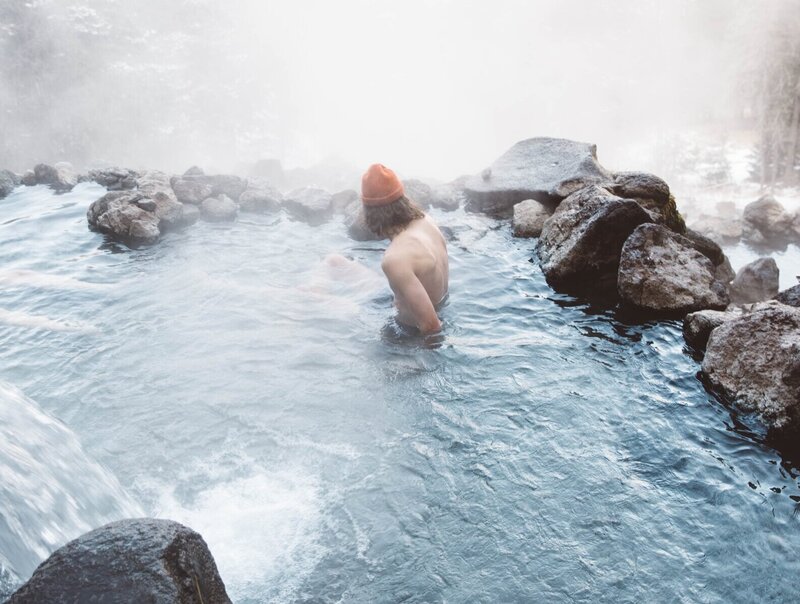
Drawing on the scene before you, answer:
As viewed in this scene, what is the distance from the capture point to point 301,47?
106 ft

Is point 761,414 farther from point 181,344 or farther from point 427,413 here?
point 181,344

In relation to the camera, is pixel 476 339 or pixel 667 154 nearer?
pixel 476 339

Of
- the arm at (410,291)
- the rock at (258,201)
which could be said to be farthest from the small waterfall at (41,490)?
the rock at (258,201)

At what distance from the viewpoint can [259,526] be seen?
120 inches

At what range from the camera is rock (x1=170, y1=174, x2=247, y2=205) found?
8578 mm

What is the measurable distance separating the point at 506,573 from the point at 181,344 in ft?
11.5

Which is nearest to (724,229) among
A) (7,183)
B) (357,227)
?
(357,227)

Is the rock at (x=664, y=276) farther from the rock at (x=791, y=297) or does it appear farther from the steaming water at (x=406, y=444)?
the rock at (x=791, y=297)

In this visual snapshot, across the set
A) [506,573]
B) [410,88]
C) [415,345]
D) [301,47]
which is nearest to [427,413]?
[415,345]

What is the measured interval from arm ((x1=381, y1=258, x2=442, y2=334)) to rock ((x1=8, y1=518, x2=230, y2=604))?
284 cm

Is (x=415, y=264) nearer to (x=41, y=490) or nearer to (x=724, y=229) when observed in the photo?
(x=41, y=490)

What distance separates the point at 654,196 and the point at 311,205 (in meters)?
4.77

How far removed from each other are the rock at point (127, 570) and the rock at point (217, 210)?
7.09m

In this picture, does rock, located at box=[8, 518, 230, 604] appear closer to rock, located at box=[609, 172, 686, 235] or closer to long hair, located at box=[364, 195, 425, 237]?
long hair, located at box=[364, 195, 425, 237]
